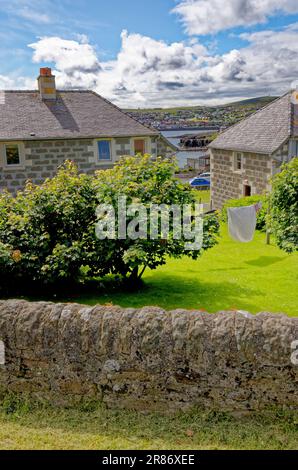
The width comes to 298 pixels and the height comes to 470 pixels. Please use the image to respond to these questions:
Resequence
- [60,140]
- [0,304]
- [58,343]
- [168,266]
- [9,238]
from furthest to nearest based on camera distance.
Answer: [60,140] → [168,266] → [9,238] → [0,304] → [58,343]

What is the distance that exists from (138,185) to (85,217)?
5.05ft

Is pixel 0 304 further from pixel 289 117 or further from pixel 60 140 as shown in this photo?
pixel 289 117

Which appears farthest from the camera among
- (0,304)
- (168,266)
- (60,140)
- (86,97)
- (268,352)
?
(86,97)

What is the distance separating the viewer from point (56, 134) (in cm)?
2266

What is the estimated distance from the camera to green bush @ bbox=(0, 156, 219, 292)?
9.85 metres

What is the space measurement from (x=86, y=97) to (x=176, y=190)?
17.1m

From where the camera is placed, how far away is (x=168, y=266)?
14.3 meters

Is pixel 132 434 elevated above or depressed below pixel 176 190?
below

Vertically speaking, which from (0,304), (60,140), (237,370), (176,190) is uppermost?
(60,140)

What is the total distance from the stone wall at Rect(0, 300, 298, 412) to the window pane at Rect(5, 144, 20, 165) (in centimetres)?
1854

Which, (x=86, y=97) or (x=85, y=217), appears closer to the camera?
(x=85, y=217)

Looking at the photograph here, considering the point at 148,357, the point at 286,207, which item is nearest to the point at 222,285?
the point at 286,207

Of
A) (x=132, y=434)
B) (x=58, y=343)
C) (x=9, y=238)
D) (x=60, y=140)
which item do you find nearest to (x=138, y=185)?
(x=9, y=238)

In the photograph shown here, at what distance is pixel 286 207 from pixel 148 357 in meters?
7.92
